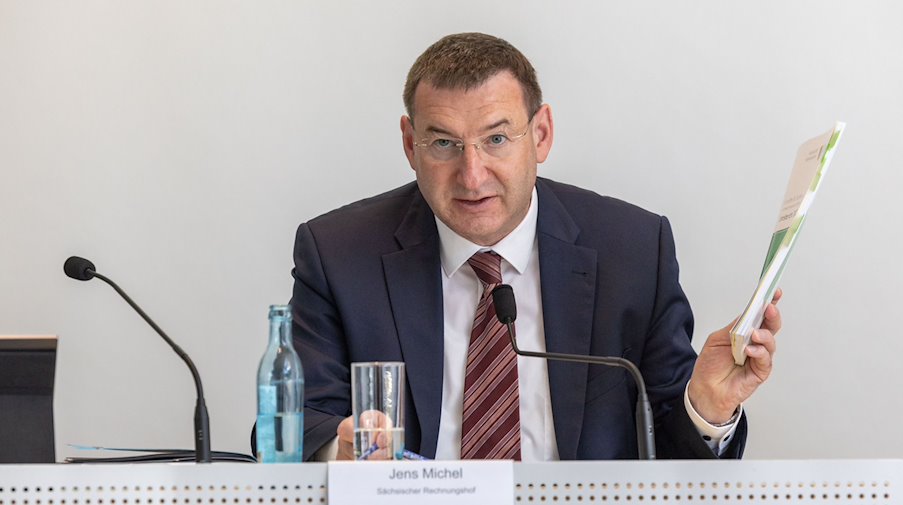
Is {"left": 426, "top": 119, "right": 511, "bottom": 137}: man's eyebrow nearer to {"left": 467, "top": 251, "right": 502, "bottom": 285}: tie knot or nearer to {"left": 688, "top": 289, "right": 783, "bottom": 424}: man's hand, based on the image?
{"left": 467, "top": 251, "right": 502, "bottom": 285}: tie knot

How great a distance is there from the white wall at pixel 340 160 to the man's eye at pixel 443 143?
78 centimetres

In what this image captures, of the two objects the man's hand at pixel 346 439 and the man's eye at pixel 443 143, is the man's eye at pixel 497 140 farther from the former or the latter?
the man's hand at pixel 346 439

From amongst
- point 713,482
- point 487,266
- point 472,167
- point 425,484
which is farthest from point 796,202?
point 487,266

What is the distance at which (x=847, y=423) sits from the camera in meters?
2.92

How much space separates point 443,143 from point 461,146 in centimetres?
4

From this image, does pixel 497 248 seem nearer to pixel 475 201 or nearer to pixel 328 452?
pixel 475 201

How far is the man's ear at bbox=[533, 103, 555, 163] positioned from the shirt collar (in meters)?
0.15

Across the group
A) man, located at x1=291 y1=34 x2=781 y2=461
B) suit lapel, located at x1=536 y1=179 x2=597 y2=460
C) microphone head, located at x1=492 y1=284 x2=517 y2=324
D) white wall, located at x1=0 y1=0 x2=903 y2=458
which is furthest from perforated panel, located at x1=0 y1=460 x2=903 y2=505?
white wall, located at x1=0 y1=0 x2=903 y2=458

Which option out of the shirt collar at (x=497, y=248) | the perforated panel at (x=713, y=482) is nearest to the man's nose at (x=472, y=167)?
the shirt collar at (x=497, y=248)

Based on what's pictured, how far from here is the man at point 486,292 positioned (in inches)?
89.7

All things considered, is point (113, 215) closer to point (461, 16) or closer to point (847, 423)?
point (461, 16)

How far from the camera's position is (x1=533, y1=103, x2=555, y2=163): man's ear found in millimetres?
2436

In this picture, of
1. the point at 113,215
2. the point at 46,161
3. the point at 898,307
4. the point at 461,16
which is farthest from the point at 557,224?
the point at 46,161

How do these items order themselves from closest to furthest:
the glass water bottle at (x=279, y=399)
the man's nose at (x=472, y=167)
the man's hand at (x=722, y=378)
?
the glass water bottle at (x=279, y=399) → the man's hand at (x=722, y=378) → the man's nose at (x=472, y=167)
